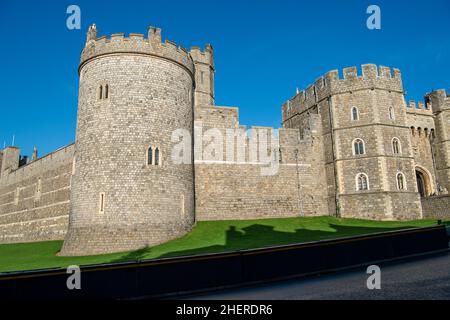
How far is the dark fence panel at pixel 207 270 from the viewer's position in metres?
8.36

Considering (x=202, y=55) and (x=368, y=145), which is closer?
(x=368, y=145)

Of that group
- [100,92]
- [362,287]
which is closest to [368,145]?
[100,92]

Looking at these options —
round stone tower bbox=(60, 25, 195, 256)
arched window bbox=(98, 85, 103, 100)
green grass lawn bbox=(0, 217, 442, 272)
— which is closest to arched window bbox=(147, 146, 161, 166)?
round stone tower bbox=(60, 25, 195, 256)

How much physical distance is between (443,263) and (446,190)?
877 inches

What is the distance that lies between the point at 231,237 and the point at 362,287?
1104cm

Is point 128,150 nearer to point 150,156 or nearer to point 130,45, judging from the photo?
point 150,156

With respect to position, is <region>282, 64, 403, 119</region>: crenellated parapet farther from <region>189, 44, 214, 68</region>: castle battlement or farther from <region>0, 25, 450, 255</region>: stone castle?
<region>189, 44, 214, 68</region>: castle battlement

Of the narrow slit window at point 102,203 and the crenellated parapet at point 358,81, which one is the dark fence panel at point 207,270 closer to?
the narrow slit window at point 102,203

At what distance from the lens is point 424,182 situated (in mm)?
30484

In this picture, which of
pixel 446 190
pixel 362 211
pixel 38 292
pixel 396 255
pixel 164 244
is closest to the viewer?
pixel 38 292

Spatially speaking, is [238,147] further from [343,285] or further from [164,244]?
[343,285]

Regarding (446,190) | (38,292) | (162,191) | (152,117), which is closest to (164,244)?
(162,191)

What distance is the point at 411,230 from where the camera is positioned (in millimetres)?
13242

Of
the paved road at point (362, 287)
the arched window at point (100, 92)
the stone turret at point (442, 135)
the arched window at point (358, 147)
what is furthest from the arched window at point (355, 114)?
the arched window at point (100, 92)
